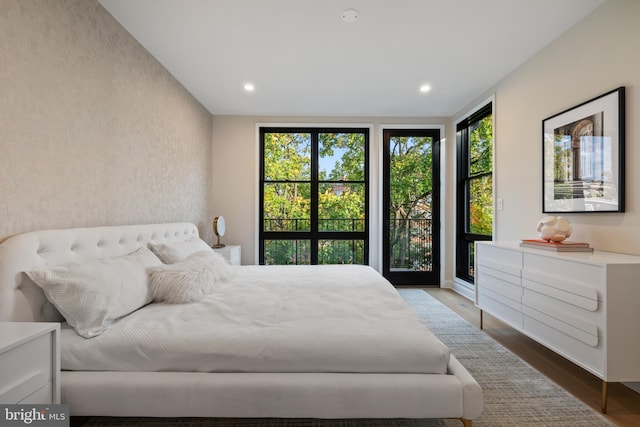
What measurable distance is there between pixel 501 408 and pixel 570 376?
73 cm

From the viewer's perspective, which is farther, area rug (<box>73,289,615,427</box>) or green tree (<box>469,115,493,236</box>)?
green tree (<box>469,115,493,236</box>)

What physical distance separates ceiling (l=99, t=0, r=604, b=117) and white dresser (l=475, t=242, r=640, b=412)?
170 centimetres

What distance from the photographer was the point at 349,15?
2.06 m

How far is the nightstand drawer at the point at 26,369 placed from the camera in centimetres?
99

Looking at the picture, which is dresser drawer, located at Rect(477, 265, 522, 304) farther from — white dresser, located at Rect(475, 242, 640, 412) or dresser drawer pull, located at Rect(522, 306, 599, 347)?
dresser drawer pull, located at Rect(522, 306, 599, 347)

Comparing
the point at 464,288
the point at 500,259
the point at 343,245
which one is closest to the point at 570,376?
the point at 500,259

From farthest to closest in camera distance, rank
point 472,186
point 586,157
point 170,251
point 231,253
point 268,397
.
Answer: point 472,186 → point 231,253 → point 170,251 → point 586,157 → point 268,397

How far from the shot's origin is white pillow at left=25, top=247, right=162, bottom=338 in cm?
138

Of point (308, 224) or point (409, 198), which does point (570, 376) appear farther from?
point (308, 224)

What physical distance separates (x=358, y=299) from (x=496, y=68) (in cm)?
265

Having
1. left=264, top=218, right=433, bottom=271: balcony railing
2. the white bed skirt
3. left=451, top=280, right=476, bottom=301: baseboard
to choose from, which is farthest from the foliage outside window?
the white bed skirt

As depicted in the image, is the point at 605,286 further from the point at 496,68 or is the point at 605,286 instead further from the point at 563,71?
the point at 496,68

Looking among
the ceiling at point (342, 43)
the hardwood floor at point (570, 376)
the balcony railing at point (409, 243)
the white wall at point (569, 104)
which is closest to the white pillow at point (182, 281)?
the ceiling at point (342, 43)

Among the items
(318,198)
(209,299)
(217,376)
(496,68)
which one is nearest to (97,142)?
(209,299)
